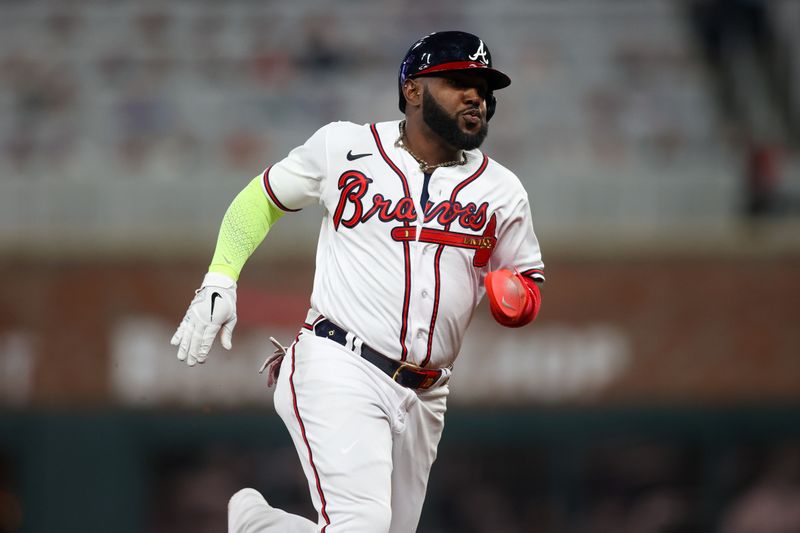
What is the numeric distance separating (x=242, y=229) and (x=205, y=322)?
1.23 ft

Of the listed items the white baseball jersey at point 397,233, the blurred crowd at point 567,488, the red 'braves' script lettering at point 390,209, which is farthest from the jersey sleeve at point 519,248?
the blurred crowd at point 567,488

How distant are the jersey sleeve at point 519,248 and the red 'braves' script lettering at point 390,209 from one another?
0.46ft

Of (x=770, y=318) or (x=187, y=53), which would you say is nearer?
(x=770, y=318)

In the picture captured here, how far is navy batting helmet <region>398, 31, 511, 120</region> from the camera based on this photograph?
14.4 ft

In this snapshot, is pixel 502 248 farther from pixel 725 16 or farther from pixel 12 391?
pixel 725 16

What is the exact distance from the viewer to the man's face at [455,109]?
4418 mm

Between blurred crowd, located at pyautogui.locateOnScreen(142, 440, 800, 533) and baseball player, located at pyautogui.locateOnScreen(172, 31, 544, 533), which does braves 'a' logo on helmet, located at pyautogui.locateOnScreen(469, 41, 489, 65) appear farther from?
blurred crowd, located at pyautogui.locateOnScreen(142, 440, 800, 533)

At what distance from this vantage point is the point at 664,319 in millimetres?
9984

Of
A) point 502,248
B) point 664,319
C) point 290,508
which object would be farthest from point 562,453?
point 502,248

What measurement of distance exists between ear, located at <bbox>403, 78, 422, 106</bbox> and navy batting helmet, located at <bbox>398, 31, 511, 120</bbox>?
0.08ft

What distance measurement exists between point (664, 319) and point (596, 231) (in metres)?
0.82

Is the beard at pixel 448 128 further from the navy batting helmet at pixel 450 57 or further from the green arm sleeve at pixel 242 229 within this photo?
the green arm sleeve at pixel 242 229

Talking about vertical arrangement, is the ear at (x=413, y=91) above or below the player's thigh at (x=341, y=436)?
above

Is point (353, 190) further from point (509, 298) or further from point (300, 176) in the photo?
point (509, 298)
